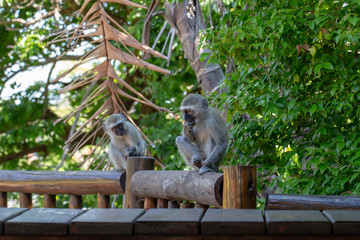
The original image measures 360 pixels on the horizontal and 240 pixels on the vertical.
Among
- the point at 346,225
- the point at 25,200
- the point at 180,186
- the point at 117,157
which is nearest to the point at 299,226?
the point at 346,225

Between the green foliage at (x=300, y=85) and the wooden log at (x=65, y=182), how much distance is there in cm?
108

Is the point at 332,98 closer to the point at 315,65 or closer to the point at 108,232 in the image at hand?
the point at 315,65


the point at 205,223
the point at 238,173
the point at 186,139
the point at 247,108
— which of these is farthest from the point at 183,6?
the point at 205,223

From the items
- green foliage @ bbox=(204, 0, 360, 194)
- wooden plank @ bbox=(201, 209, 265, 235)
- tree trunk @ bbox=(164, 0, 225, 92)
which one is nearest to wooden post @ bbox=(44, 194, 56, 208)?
green foliage @ bbox=(204, 0, 360, 194)

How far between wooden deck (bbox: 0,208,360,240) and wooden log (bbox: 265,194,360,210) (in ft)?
2.56

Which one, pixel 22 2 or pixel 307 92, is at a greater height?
pixel 22 2

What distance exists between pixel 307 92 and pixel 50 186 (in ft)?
7.76

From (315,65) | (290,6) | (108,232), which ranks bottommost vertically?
(108,232)

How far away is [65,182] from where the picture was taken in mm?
4359

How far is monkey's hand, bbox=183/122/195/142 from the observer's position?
4.43 metres

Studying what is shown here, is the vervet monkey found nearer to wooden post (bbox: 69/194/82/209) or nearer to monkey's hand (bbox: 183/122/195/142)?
monkey's hand (bbox: 183/122/195/142)

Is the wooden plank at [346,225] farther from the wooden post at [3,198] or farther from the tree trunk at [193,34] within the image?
the tree trunk at [193,34]

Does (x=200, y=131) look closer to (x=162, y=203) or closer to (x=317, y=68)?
(x=162, y=203)

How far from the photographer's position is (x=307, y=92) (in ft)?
12.6
